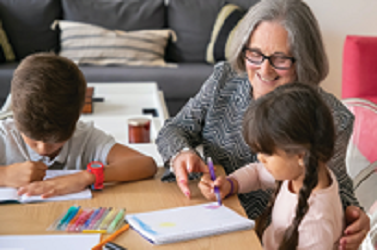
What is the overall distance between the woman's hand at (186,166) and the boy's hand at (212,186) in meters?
0.05

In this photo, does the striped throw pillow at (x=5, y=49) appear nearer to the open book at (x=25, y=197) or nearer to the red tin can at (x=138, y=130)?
the red tin can at (x=138, y=130)

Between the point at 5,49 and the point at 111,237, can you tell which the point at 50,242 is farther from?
the point at 5,49

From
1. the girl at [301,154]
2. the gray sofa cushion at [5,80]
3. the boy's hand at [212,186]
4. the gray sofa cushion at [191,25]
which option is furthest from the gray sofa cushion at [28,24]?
the girl at [301,154]

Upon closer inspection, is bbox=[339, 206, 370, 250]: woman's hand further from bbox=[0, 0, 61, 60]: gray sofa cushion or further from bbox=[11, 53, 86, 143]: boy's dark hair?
bbox=[0, 0, 61, 60]: gray sofa cushion

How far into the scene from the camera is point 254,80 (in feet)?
4.79

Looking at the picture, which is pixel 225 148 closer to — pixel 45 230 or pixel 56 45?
pixel 45 230

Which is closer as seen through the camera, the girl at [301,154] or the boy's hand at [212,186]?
the girl at [301,154]

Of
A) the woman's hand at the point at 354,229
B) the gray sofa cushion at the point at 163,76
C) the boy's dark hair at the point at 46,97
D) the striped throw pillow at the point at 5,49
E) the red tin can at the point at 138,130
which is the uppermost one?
the boy's dark hair at the point at 46,97

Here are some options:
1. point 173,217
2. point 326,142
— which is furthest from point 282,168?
point 173,217

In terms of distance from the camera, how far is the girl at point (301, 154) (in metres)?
1.01

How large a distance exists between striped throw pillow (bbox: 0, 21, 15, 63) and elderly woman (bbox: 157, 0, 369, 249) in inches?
110

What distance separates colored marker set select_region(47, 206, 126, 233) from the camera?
3.16 ft

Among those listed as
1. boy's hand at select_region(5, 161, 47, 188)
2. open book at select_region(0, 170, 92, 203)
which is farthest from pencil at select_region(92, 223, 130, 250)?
boy's hand at select_region(5, 161, 47, 188)

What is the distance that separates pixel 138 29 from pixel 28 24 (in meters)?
0.93
